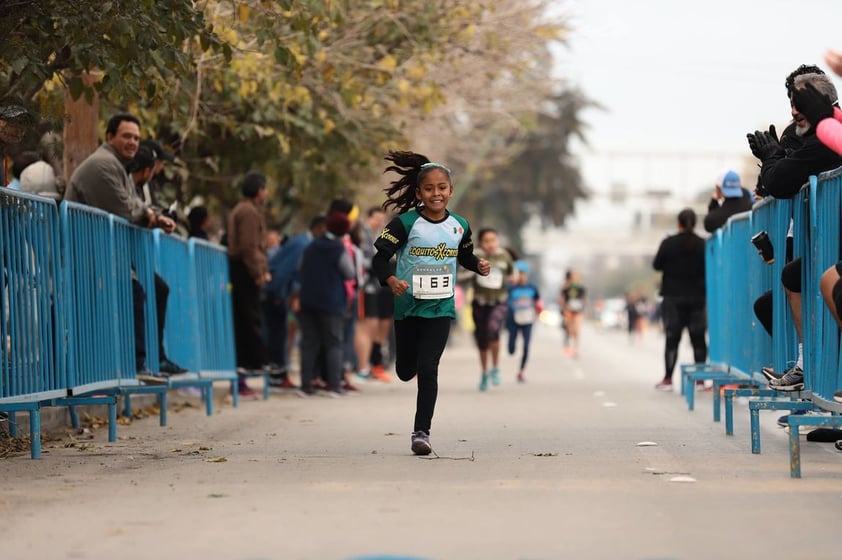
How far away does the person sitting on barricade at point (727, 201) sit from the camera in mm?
16250

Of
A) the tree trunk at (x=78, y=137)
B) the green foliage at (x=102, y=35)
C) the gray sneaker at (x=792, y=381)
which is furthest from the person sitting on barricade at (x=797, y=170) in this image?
the tree trunk at (x=78, y=137)

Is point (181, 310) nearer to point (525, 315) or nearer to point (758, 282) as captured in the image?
point (758, 282)

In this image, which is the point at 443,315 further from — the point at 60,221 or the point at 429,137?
the point at 429,137

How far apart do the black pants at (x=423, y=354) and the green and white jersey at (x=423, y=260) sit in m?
0.09

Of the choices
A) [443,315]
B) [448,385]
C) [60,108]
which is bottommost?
[448,385]

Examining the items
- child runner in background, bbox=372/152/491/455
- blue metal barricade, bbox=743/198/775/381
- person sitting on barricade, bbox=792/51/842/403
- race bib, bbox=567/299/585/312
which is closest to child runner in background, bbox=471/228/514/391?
blue metal barricade, bbox=743/198/775/381

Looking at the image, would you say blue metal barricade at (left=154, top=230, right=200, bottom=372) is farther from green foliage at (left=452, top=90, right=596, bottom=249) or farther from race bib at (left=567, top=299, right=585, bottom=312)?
green foliage at (left=452, top=90, right=596, bottom=249)

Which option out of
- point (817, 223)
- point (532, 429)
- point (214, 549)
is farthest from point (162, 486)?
point (532, 429)

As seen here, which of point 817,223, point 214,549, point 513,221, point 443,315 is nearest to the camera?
point 214,549

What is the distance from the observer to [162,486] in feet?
28.5

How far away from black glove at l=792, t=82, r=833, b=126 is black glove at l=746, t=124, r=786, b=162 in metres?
1.19

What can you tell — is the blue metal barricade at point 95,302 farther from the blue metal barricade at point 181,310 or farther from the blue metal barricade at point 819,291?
the blue metal barricade at point 819,291

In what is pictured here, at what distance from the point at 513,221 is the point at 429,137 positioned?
25.1 meters

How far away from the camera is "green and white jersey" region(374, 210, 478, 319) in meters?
10.8
